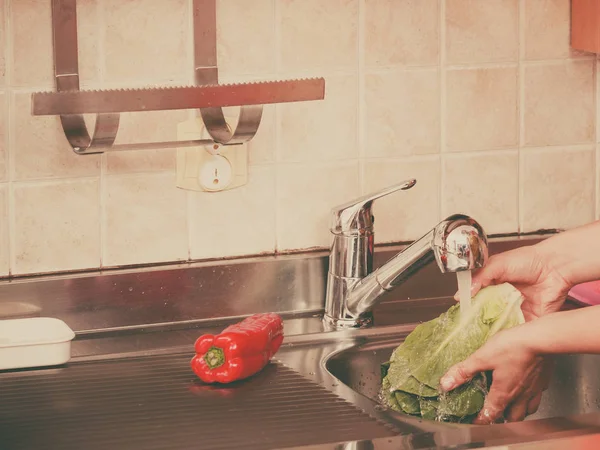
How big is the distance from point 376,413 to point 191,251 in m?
0.54

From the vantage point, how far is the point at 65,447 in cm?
141

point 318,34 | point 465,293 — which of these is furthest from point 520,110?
point 465,293

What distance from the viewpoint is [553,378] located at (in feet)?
6.21

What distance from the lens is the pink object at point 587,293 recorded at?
6.46ft

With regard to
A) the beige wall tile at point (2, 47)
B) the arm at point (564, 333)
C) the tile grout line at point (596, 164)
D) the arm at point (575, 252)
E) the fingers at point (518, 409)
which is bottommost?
the fingers at point (518, 409)

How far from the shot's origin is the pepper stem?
5.46 feet

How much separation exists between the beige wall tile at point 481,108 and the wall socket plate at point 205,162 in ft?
1.30

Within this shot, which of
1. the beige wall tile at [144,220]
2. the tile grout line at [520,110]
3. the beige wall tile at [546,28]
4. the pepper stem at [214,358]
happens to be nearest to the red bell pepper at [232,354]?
the pepper stem at [214,358]

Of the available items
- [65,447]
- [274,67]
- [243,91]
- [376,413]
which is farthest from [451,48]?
[65,447]

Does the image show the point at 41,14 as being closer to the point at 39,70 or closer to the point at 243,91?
the point at 39,70

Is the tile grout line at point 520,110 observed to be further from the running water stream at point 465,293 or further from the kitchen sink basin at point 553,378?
the running water stream at point 465,293

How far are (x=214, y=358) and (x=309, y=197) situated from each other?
44 centimetres

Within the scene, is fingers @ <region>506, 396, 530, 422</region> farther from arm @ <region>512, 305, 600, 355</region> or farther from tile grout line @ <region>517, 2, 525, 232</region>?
tile grout line @ <region>517, 2, 525, 232</region>

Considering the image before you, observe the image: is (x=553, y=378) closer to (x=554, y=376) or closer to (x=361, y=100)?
(x=554, y=376)
